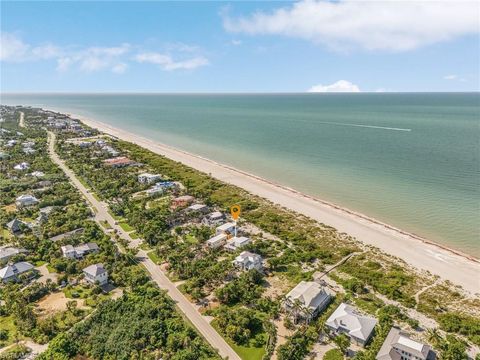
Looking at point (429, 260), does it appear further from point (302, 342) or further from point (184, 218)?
point (184, 218)

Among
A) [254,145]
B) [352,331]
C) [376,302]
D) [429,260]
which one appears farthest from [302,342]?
[254,145]

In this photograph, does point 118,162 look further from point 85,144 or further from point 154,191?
point 85,144

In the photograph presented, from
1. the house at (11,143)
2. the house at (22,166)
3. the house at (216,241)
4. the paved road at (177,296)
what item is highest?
the house at (11,143)

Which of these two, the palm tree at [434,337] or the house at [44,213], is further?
the house at [44,213]

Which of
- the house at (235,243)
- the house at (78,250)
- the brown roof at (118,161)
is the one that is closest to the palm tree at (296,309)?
the house at (235,243)

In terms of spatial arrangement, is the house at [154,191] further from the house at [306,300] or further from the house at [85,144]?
the house at [85,144]

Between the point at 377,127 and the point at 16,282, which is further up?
the point at 377,127

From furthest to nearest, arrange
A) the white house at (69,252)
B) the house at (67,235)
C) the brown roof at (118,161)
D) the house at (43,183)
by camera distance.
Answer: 1. the brown roof at (118,161)
2. the house at (43,183)
3. the house at (67,235)
4. the white house at (69,252)
